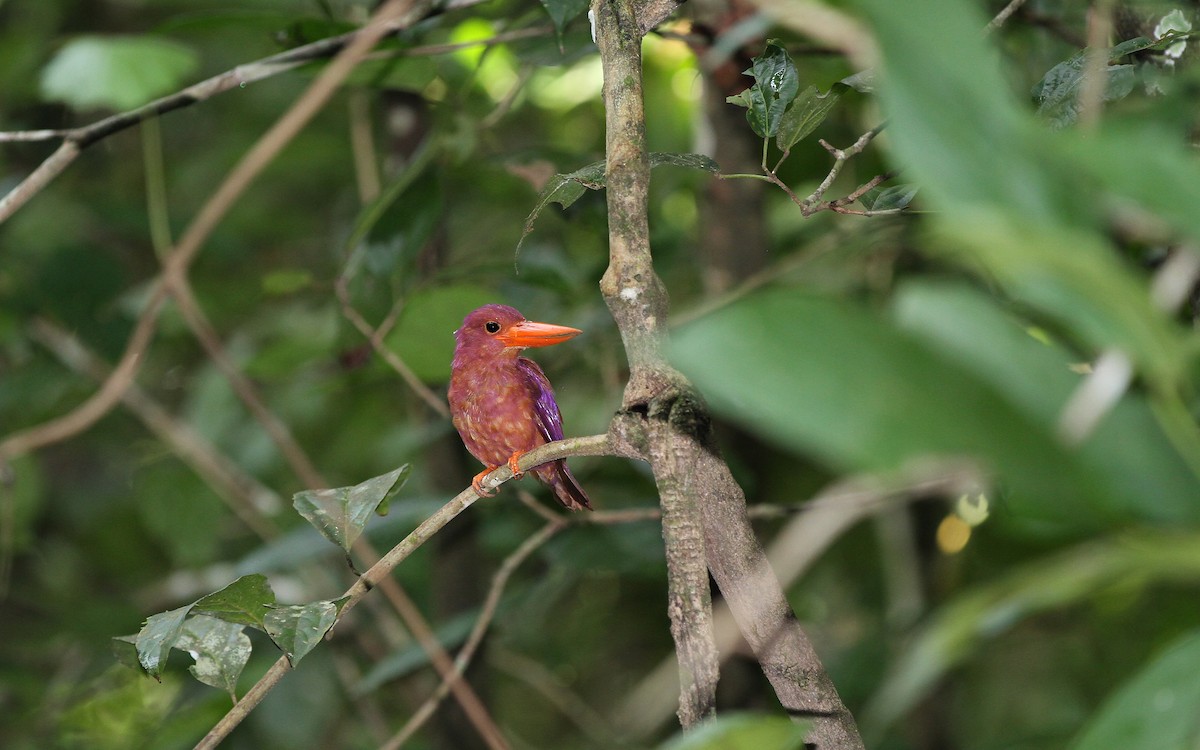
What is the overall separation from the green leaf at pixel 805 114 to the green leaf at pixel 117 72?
1.91 metres

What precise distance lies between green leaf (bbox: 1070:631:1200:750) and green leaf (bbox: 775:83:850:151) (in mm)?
983

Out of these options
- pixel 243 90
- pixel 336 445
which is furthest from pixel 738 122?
pixel 243 90

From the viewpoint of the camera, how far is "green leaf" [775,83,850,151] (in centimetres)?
146

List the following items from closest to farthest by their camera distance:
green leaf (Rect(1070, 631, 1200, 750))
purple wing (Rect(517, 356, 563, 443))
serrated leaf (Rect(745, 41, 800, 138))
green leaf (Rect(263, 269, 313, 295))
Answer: green leaf (Rect(1070, 631, 1200, 750))
serrated leaf (Rect(745, 41, 800, 138))
purple wing (Rect(517, 356, 563, 443))
green leaf (Rect(263, 269, 313, 295))

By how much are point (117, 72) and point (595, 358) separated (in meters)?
1.43

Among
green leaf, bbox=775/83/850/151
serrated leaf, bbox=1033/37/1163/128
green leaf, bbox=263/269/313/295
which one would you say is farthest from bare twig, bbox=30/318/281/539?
serrated leaf, bbox=1033/37/1163/128

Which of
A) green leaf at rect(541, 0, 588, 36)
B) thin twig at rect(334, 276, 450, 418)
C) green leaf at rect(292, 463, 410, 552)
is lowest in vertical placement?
thin twig at rect(334, 276, 450, 418)

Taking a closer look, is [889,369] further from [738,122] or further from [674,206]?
[674,206]

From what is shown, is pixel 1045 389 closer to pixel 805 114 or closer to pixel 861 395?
pixel 861 395

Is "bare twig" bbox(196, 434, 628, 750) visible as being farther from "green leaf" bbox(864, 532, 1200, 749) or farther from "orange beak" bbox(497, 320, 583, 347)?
"orange beak" bbox(497, 320, 583, 347)

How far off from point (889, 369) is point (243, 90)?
14.3 feet

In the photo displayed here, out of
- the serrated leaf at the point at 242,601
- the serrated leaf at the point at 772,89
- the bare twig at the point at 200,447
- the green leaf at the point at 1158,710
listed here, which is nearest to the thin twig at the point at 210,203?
the serrated leaf at the point at 242,601

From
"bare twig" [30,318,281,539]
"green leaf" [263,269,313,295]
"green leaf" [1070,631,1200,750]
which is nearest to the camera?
"green leaf" [1070,631,1200,750]

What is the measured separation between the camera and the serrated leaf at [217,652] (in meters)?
1.38
